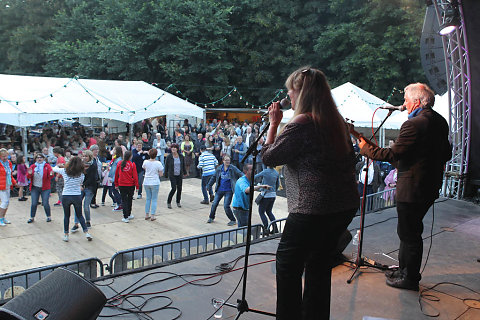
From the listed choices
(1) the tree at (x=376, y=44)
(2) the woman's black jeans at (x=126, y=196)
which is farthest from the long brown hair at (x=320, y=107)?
(1) the tree at (x=376, y=44)

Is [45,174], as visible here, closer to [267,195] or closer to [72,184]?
[72,184]

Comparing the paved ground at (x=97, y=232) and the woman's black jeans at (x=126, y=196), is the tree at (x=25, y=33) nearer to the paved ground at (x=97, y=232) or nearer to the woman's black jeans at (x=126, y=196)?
the paved ground at (x=97, y=232)

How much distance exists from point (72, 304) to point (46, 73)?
36.9 metres

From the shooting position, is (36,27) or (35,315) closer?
(35,315)

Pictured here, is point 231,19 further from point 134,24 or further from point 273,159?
point 273,159

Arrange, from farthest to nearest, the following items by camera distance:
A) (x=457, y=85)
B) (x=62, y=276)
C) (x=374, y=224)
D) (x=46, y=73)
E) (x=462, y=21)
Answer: (x=46, y=73) → (x=457, y=85) → (x=462, y=21) → (x=374, y=224) → (x=62, y=276)

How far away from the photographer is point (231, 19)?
3070 centimetres

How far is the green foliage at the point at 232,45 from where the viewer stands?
25.8m

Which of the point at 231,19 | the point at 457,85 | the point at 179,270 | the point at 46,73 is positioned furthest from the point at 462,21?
the point at 46,73

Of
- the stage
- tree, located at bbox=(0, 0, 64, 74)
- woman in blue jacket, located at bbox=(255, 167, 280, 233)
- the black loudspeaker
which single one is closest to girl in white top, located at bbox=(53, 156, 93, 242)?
woman in blue jacket, located at bbox=(255, 167, 280, 233)

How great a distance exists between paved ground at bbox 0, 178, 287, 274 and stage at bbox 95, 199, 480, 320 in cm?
352

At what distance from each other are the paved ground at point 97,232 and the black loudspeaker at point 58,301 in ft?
15.6

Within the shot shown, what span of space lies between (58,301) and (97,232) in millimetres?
6510

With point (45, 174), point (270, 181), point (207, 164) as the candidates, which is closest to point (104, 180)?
point (45, 174)
